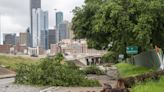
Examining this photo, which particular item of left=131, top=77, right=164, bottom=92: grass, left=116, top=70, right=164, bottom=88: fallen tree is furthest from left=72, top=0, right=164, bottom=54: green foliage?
left=131, top=77, right=164, bottom=92: grass

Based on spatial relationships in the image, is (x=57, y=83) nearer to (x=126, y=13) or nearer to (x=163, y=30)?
(x=126, y=13)

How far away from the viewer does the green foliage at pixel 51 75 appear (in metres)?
30.4

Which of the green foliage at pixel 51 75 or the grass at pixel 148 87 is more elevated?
the grass at pixel 148 87

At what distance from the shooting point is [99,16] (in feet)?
115

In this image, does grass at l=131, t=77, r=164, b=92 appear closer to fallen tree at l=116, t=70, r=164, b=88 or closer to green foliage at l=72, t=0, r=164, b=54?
fallen tree at l=116, t=70, r=164, b=88

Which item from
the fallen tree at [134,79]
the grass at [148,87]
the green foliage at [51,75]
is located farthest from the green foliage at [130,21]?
the grass at [148,87]

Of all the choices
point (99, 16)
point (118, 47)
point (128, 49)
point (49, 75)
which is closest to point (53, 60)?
point (49, 75)

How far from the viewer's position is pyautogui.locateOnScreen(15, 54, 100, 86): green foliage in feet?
99.8

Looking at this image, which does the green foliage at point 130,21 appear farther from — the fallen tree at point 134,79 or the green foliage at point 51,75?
the fallen tree at point 134,79

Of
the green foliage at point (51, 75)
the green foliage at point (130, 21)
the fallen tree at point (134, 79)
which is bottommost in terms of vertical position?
the green foliage at point (51, 75)

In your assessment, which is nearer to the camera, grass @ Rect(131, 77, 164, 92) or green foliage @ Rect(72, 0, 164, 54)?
grass @ Rect(131, 77, 164, 92)

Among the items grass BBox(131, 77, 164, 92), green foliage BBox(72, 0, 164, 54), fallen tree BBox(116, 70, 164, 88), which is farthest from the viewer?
green foliage BBox(72, 0, 164, 54)

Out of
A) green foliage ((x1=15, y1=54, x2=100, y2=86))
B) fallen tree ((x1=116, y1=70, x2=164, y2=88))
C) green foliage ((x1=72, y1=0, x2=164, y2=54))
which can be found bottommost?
green foliage ((x1=15, y1=54, x2=100, y2=86))

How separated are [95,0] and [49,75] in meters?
11.2
